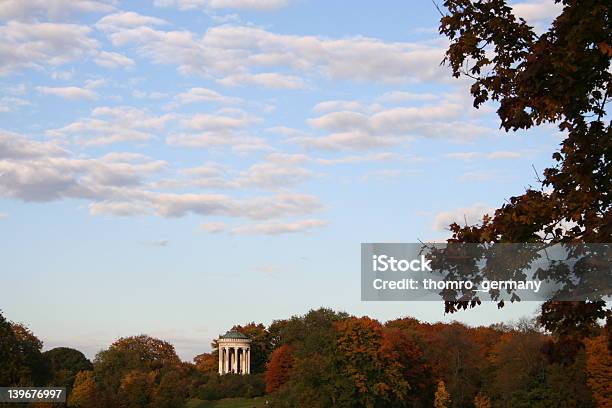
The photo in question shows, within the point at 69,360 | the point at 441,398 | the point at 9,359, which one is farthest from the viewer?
the point at 69,360

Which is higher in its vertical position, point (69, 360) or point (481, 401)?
point (69, 360)

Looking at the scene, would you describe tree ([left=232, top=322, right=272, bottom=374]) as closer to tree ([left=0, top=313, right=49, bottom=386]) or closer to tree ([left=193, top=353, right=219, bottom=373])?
tree ([left=193, top=353, right=219, bottom=373])

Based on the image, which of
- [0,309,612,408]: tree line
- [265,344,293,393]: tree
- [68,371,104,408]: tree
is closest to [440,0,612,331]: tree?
[0,309,612,408]: tree line

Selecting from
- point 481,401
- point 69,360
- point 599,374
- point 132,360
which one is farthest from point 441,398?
point 69,360

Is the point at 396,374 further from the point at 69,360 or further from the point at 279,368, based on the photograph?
the point at 69,360

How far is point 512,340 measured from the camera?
82.6 meters

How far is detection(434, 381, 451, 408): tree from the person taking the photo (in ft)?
280

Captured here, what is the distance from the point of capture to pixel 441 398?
8538cm

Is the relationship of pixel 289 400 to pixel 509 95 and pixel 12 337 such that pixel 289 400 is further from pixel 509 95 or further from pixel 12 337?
pixel 509 95

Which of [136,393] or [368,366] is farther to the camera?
[136,393]

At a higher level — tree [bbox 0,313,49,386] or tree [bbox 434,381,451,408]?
tree [bbox 0,313,49,386]

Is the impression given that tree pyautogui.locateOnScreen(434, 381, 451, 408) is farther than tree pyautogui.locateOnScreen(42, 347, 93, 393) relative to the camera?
No

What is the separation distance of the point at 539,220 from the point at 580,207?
73 centimetres

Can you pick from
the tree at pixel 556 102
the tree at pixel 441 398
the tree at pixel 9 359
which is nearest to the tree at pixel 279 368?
the tree at pixel 441 398
